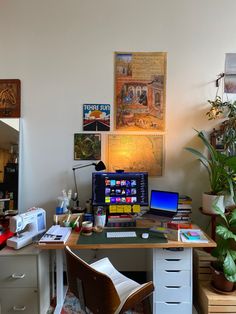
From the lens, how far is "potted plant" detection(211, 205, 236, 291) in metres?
1.72

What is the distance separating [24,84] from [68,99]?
49 centimetres

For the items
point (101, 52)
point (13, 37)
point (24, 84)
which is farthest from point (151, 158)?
point (13, 37)

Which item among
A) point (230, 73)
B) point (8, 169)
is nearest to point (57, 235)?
point (8, 169)

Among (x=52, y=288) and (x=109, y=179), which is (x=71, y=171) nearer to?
(x=109, y=179)

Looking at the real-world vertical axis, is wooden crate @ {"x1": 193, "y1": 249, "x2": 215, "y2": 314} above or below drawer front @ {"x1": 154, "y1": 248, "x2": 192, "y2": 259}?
below

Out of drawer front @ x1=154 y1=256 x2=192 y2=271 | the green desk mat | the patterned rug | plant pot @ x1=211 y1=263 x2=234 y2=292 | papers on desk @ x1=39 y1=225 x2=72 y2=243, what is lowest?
the patterned rug

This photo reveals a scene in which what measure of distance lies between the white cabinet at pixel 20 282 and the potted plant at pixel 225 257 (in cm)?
145

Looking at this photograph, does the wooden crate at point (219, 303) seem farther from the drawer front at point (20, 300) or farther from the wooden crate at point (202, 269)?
the drawer front at point (20, 300)

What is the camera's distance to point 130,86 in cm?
240

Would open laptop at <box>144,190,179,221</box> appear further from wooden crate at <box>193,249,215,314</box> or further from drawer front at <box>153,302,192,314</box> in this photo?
drawer front at <box>153,302,192,314</box>

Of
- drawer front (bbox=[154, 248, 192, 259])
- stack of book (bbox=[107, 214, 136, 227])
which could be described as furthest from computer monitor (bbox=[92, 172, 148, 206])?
drawer front (bbox=[154, 248, 192, 259])

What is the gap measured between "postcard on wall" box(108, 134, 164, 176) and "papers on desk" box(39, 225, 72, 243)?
78 cm

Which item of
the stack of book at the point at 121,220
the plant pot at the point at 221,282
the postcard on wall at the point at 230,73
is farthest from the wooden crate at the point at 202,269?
the postcard on wall at the point at 230,73

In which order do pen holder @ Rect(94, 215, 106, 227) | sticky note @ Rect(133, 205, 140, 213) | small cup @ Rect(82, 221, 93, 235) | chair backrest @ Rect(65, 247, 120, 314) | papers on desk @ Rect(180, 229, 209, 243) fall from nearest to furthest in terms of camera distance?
chair backrest @ Rect(65, 247, 120, 314)
papers on desk @ Rect(180, 229, 209, 243)
small cup @ Rect(82, 221, 93, 235)
pen holder @ Rect(94, 215, 106, 227)
sticky note @ Rect(133, 205, 140, 213)
